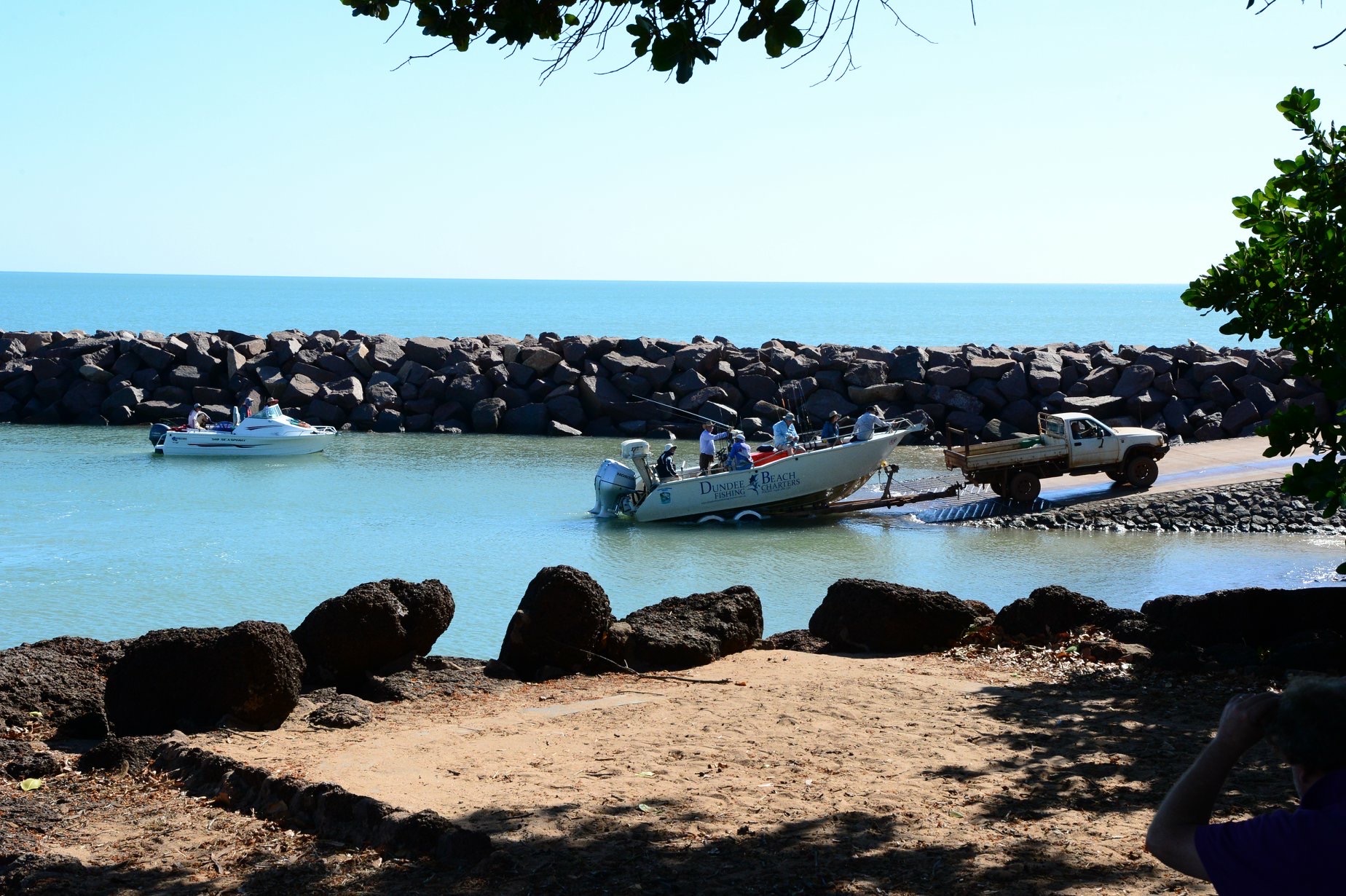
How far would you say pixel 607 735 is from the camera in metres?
7.27

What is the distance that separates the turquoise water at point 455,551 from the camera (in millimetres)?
18145

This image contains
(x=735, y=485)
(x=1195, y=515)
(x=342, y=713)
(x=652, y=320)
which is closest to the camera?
(x=342, y=713)

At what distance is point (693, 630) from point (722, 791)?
3.69 meters

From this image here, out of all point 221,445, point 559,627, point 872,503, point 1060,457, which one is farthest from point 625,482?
point 559,627

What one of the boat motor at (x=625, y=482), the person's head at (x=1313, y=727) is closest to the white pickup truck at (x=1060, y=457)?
the boat motor at (x=625, y=482)

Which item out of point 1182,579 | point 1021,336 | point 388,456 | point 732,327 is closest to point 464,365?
point 388,456

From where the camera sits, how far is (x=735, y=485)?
85.1ft

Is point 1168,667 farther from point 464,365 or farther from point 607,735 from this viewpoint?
point 464,365

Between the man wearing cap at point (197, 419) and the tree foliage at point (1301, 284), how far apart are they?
31191mm

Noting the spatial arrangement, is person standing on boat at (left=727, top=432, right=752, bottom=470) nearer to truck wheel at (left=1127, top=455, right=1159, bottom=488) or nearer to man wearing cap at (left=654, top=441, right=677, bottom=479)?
man wearing cap at (left=654, top=441, right=677, bottom=479)

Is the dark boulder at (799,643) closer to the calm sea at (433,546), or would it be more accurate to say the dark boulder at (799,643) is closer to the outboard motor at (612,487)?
the calm sea at (433,546)

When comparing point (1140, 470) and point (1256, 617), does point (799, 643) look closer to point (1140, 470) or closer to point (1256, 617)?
point (1256, 617)

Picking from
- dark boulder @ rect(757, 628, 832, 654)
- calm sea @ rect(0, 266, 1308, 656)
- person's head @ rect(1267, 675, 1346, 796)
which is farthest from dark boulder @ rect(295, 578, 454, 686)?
person's head @ rect(1267, 675, 1346, 796)

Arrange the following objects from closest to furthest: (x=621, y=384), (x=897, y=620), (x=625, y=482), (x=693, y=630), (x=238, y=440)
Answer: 1. (x=693, y=630)
2. (x=897, y=620)
3. (x=625, y=482)
4. (x=238, y=440)
5. (x=621, y=384)
